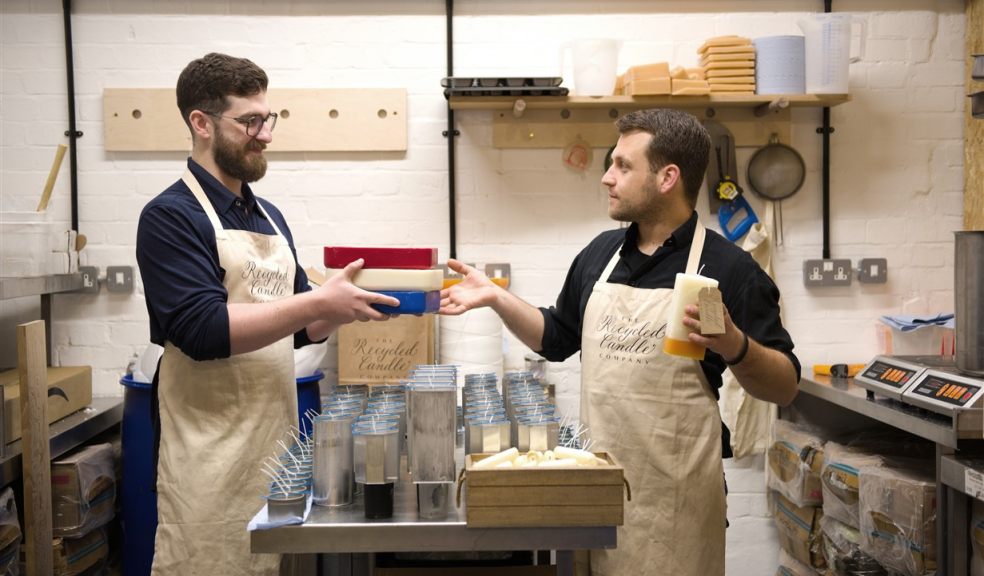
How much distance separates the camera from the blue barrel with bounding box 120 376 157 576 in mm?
3049

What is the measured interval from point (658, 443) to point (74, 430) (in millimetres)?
2079

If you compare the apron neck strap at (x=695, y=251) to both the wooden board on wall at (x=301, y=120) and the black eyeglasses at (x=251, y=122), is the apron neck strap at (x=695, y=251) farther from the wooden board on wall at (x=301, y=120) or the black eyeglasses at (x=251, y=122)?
the wooden board on wall at (x=301, y=120)

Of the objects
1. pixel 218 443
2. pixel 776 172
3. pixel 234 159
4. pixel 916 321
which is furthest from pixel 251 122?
pixel 916 321

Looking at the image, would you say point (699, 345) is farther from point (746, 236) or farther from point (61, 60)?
point (61, 60)

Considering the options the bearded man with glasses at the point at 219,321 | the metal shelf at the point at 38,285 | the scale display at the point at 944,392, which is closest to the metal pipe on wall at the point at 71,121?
the metal shelf at the point at 38,285

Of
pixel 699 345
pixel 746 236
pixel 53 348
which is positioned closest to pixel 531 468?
pixel 699 345

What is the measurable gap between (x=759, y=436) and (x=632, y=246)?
5.02ft

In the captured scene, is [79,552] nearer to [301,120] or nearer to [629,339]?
[301,120]

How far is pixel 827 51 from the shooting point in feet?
10.9

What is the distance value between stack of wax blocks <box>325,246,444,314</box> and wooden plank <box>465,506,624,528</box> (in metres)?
0.53

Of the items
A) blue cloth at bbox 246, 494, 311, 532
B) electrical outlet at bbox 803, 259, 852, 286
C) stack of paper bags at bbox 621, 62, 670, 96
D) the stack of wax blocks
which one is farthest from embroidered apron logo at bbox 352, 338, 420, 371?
blue cloth at bbox 246, 494, 311, 532

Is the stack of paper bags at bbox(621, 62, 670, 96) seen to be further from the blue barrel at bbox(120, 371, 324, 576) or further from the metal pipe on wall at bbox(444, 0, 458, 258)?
the blue barrel at bbox(120, 371, 324, 576)

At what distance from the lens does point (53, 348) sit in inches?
140

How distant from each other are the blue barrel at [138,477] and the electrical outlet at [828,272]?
6.73 feet
